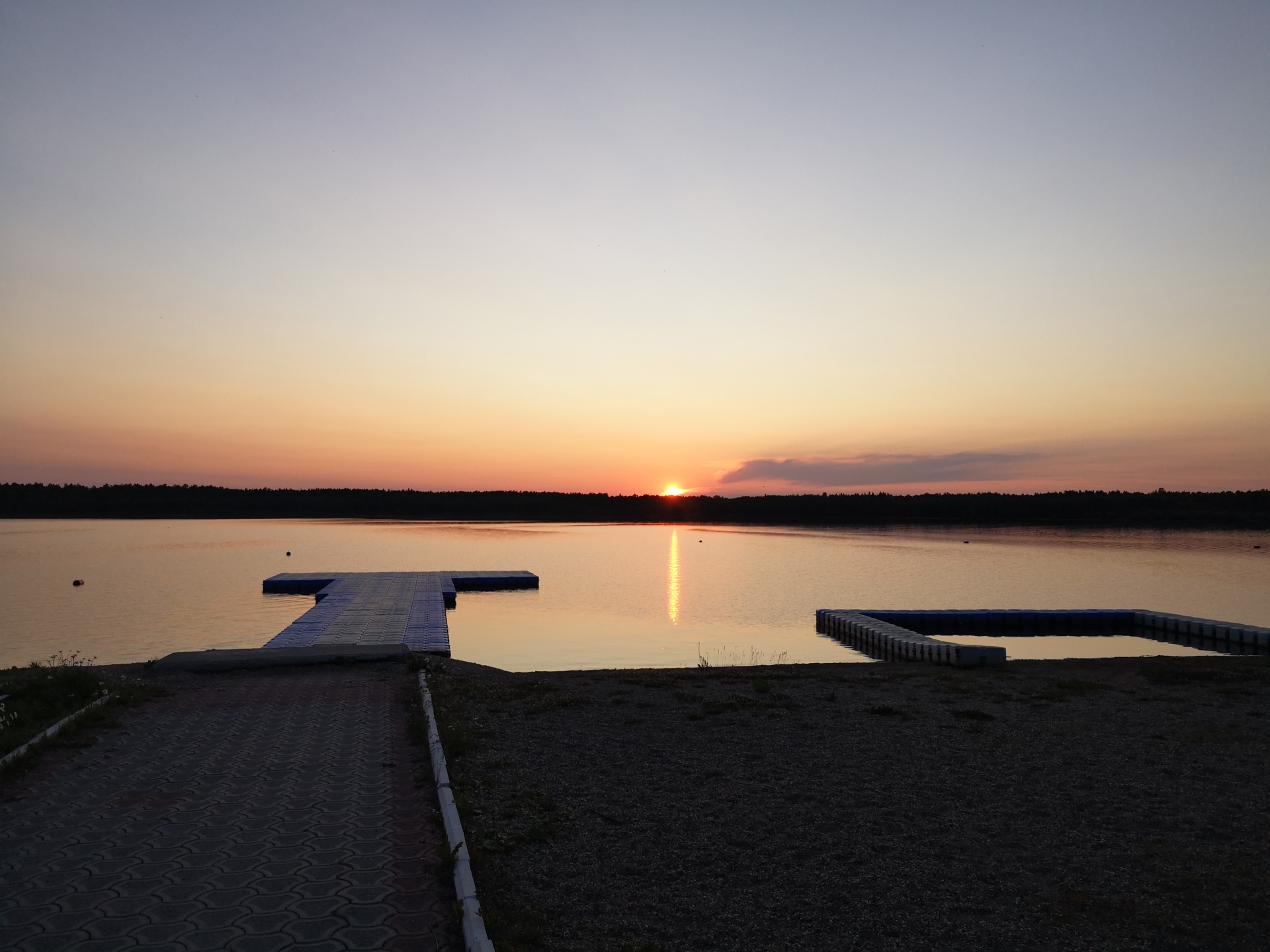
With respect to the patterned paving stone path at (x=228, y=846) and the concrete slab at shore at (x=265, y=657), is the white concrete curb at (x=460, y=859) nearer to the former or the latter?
the patterned paving stone path at (x=228, y=846)

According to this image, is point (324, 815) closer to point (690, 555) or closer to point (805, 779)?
point (805, 779)

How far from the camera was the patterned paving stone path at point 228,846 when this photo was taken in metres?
4.30

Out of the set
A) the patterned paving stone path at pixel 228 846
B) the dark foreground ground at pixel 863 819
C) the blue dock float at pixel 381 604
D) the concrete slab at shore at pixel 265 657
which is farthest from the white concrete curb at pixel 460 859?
the blue dock float at pixel 381 604

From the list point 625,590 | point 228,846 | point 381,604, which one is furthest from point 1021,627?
point 228,846

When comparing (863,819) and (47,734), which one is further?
(47,734)

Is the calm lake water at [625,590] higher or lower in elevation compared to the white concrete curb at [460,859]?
lower

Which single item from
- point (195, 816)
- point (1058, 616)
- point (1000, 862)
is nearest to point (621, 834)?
point (1000, 862)

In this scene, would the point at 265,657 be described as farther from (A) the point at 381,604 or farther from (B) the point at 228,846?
(A) the point at 381,604

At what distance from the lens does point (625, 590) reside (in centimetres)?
3738

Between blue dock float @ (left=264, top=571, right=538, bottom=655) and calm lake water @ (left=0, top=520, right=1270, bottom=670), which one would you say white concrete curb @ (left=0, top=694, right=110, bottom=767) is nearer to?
blue dock float @ (left=264, top=571, right=538, bottom=655)

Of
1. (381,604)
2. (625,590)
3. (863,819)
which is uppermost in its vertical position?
(863,819)

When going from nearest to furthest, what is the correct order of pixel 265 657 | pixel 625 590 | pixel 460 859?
1. pixel 460 859
2. pixel 265 657
3. pixel 625 590

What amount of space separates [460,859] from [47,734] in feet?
18.1

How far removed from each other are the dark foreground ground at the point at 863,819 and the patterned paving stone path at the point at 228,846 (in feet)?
1.89
